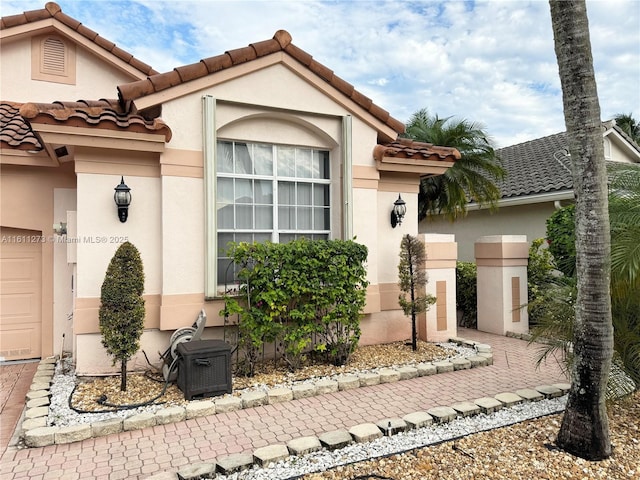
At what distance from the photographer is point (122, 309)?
6.00 m

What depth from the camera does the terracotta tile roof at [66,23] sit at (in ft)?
31.5

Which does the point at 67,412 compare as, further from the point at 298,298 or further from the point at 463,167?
the point at 463,167

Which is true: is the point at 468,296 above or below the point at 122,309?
below

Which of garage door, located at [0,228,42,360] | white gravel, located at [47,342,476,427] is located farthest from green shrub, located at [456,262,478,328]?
garage door, located at [0,228,42,360]

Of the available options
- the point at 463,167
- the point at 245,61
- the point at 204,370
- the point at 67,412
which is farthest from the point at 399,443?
the point at 463,167

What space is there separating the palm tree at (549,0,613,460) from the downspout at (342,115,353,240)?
4382 millimetres

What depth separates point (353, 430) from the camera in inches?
187

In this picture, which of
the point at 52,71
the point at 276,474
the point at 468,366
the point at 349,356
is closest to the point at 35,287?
the point at 52,71

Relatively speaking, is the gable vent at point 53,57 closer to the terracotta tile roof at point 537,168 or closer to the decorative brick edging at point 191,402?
the decorative brick edging at point 191,402

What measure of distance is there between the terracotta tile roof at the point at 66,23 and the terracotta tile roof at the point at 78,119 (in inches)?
143

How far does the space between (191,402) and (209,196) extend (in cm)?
328

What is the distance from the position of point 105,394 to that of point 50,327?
10.7 ft

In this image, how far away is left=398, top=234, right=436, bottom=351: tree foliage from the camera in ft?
26.8

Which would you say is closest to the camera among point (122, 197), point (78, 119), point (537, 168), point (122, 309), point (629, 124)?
point (122, 309)
